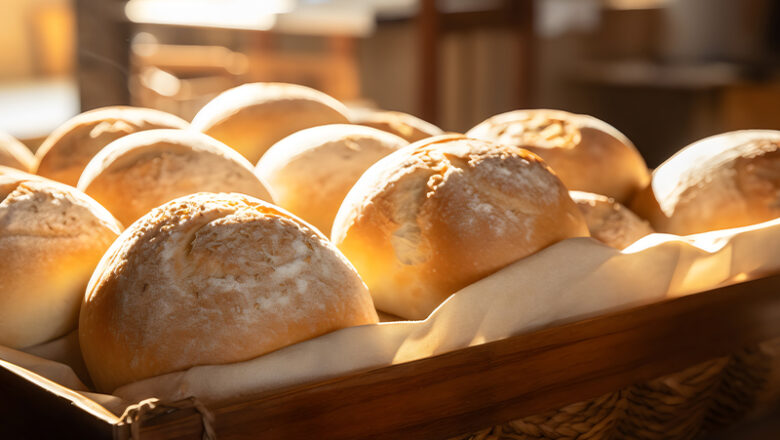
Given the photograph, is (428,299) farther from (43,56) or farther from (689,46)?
(43,56)

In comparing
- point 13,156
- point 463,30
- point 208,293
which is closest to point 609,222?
point 208,293

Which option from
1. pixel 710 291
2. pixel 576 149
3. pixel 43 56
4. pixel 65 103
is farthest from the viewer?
pixel 43 56

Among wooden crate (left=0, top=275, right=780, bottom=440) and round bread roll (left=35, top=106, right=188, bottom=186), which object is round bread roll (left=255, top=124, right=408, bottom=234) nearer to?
round bread roll (left=35, top=106, right=188, bottom=186)

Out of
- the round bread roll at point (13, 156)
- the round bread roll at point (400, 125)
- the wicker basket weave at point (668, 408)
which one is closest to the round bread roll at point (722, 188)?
the wicker basket weave at point (668, 408)

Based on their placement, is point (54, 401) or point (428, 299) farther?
point (428, 299)

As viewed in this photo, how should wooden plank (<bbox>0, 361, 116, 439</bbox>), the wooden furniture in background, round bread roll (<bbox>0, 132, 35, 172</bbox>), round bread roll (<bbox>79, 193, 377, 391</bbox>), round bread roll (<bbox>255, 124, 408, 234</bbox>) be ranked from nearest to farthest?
1. wooden plank (<bbox>0, 361, 116, 439</bbox>)
2. round bread roll (<bbox>79, 193, 377, 391</bbox>)
3. round bread roll (<bbox>255, 124, 408, 234</bbox>)
4. round bread roll (<bbox>0, 132, 35, 172</bbox>)
5. the wooden furniture in background

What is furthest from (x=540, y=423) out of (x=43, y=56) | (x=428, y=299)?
(x=43, y=56)

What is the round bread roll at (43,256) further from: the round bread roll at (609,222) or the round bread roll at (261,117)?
the round bread roll at (609,222)

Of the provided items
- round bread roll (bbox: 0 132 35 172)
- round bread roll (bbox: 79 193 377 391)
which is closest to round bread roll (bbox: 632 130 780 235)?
round bread roll (bbox: 79 193 377 391)
